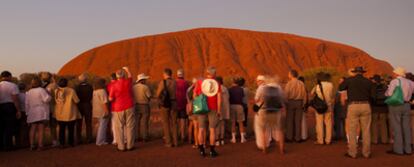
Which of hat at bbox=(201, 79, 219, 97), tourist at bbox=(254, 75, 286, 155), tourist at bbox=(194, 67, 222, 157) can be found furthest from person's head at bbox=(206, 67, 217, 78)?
tourist at bbox=(254, 75, 286, 155)

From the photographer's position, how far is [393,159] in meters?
8.49

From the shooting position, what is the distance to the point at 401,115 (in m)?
9.08

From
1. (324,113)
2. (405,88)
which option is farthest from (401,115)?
(324,113)

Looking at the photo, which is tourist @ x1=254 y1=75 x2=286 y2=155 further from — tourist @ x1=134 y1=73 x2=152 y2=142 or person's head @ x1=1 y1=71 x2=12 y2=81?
person's head @ x1=1 y1=71 x2=12 y2=81

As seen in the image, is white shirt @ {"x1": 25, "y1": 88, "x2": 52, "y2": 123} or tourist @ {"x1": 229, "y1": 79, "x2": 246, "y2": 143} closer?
white shirt @ {"x1": 25, "y1": 88, "x2": 52, "y2": 123}

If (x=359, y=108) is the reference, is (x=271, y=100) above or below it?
above

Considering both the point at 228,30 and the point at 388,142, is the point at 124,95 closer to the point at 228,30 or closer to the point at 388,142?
the point at 388,142

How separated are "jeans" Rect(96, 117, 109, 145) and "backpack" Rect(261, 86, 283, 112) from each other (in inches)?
178

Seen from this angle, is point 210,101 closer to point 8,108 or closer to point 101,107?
point 101,107

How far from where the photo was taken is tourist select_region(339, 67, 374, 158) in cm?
848

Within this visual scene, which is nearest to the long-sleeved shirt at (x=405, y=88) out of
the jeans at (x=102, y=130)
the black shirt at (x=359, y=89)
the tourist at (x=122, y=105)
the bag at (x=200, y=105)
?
the black shirt at (x=359, y=89)

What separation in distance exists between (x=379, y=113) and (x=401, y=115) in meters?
1.49

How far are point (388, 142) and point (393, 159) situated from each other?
2474 mm

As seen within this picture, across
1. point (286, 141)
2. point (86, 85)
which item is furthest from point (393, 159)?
point (86, 85)
